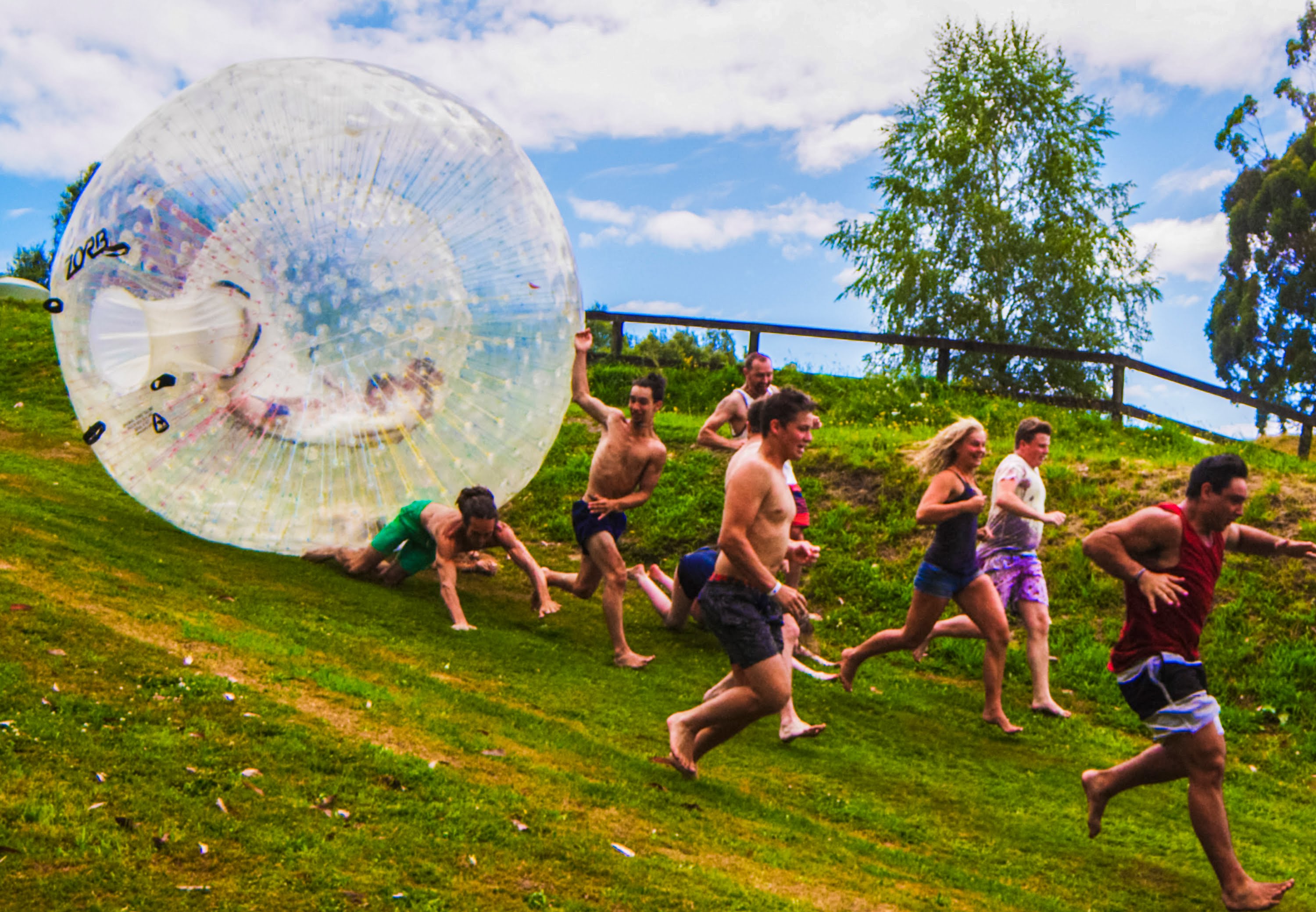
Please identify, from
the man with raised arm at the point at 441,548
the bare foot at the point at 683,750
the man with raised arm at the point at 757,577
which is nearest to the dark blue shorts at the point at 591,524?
the man with raised arm at the point at 441,548

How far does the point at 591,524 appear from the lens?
8.71 m

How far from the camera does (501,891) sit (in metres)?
4.12

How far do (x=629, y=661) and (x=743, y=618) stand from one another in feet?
10.2

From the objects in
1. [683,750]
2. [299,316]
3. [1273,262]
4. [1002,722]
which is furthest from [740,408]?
[1273,262]

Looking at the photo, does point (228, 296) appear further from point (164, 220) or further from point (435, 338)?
point (435, 338)

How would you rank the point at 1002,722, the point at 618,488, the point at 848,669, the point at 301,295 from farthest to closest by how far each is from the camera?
the point at 301,295
the point at 618,488
the point at 848,669
the point at 1002,722

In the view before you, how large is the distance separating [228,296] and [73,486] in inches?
162

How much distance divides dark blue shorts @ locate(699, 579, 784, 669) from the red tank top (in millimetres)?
1618

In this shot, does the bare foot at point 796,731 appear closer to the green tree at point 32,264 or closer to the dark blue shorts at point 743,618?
the dark blue shorts at point 743,618

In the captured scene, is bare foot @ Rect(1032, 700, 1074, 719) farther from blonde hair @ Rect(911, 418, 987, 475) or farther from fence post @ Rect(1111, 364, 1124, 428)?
fence post @ Rect(1111, 364, 1124, 428)

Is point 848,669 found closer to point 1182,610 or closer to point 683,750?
point 683,750

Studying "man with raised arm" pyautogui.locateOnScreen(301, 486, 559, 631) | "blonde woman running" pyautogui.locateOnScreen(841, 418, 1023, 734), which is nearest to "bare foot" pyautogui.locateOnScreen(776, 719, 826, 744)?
"blonde woman running" pyautogui.locateOnScreen(841, 418, 1023, 734)

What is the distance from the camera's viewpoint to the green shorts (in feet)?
31.0

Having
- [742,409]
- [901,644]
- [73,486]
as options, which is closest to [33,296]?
[73,486]
